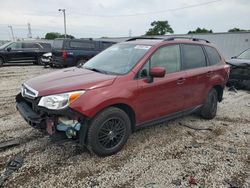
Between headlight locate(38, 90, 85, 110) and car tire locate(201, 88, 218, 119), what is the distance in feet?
10.2

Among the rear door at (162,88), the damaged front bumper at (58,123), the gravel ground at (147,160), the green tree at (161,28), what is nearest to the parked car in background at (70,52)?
the gravel ground at (147,160)

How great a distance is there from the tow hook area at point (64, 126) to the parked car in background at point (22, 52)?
12874 millimetres

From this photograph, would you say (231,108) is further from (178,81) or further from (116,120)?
(116,120)

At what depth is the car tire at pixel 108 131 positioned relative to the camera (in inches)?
122

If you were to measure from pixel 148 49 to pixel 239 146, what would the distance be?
2287 mm

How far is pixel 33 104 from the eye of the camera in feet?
10.4

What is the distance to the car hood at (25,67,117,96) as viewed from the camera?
302 centimetres

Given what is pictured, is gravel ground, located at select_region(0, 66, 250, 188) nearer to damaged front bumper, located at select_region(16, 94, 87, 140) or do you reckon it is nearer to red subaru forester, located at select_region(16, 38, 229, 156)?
red subaru forester, located at select_region(16, 38, 229, 156)

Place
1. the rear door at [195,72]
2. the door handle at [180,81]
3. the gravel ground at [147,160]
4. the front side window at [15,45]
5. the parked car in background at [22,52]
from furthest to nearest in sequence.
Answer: the front side window at [15,45] → the parked car in background at [22,52] → the rear door at [195,72] → the door handle at [180,81] → the gravel ground at [147,160]

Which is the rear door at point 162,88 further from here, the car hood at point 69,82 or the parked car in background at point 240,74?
the parked car in background at point 240,74

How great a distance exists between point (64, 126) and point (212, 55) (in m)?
3.69

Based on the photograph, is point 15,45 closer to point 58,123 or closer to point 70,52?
point 70,52

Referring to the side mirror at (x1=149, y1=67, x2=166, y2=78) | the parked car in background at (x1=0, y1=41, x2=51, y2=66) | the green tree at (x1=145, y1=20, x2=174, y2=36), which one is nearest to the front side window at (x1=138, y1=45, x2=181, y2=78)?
the side mirror at (x1=149, y1=67, x2=166, y2=78)

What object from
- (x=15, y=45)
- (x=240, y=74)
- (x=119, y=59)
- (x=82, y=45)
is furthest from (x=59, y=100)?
(x=15, y=45)
